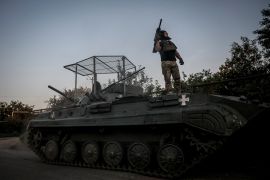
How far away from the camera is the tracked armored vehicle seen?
6.27 metres

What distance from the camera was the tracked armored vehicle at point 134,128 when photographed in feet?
20.6

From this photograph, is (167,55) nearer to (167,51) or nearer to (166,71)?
(167,51)

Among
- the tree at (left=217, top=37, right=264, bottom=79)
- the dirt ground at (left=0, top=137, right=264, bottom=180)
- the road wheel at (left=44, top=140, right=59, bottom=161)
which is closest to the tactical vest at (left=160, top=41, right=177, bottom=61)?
the dirt ground at (left=0, top=137, right=264, bottom=180)

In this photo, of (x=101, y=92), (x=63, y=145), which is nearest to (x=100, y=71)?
(x=101, y=92)

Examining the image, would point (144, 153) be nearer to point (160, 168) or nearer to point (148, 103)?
point (160, 168)

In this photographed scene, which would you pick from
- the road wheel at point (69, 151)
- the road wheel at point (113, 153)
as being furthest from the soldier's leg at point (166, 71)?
the road wheel at point (69, 151)

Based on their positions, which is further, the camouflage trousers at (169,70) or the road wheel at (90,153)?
the road wheel at (90,153)

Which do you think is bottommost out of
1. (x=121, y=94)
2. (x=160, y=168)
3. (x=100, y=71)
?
(x=160, y=168)

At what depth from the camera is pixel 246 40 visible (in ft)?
72.5

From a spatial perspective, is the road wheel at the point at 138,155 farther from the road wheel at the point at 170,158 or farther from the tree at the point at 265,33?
the tree at the point at 265,33

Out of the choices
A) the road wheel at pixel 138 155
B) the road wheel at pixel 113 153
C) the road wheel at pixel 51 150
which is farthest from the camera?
the road wheel at pixel 51 150

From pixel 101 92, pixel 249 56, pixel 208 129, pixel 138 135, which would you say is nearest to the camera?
pixel 208 129

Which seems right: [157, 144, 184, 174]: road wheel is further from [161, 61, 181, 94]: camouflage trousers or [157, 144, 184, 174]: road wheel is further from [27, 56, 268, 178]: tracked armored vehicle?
[161, 61, 181, 94]: camouflage trousers

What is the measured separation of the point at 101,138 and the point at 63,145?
179cm
